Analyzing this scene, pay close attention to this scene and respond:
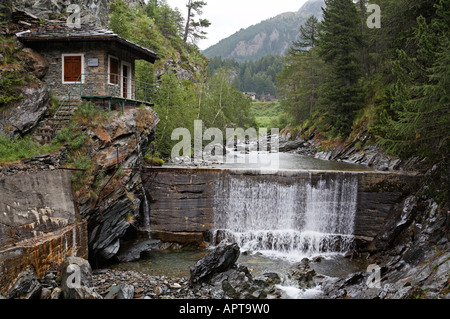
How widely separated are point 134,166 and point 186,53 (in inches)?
1510

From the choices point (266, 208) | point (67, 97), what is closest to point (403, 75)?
point (266, 208)

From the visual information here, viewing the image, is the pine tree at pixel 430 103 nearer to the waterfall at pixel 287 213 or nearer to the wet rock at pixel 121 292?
the waterfall at pixel 287 213

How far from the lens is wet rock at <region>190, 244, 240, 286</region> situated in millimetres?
12773

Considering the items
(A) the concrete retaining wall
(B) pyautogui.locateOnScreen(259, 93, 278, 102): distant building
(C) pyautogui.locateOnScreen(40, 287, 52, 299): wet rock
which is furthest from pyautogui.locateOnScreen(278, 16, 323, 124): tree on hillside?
(B) pyautogui.locateOnScreen(259, 93, 278, 102): distant building

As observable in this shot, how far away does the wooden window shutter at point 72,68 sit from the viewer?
1661cm

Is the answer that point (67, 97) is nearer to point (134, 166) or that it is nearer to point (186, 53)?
point (134, 166)

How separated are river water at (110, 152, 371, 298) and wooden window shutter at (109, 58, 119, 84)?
26.3 feet

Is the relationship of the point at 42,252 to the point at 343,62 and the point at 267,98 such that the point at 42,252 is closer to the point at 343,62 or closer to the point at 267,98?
the point at 343,62

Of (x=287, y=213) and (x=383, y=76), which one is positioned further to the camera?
(x=383, y=76)

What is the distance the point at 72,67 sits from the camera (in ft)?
54.5

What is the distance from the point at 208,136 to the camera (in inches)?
1633

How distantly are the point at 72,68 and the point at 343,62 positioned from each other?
2578cm

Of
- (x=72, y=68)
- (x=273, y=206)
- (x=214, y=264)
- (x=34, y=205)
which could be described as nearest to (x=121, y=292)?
(x=214, y=264)

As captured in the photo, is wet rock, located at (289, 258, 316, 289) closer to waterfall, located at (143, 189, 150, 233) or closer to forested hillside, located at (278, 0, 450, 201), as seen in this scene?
forested hillside, located at (278, 0, 450, 201)
